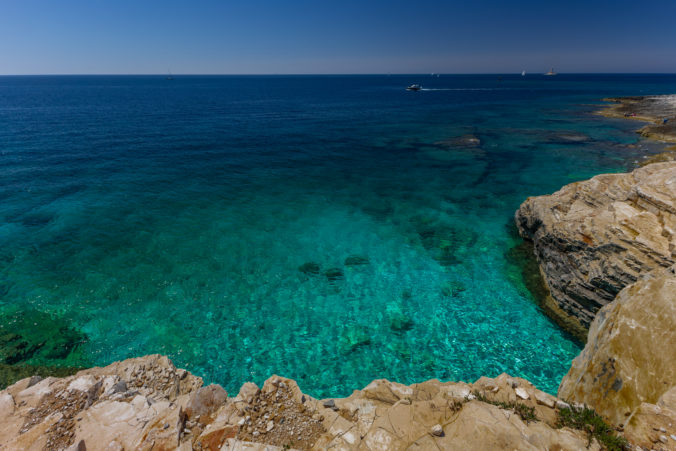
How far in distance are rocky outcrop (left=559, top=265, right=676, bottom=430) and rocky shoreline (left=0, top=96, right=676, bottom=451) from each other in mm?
32

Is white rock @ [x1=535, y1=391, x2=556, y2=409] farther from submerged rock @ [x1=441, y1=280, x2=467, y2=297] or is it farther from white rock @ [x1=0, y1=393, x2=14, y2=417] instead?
white rock @ [x1=0, y1=393, x2=14, y2=417]

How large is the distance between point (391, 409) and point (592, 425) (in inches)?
207

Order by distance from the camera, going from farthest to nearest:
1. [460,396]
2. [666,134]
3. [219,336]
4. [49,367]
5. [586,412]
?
[666,134]
[219,336]
[49,367]
[460,396]
[586,412]

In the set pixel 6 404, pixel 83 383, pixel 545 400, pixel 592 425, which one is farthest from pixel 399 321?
pixel 6 404

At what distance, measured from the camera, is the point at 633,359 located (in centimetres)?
930

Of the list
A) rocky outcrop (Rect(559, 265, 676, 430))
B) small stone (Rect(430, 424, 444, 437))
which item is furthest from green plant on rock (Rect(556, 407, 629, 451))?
small stone (Rect(430, 424, 444, 437))

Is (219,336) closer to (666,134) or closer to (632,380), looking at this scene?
(632,380)

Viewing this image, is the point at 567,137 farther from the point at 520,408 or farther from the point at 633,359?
the point at 520,408

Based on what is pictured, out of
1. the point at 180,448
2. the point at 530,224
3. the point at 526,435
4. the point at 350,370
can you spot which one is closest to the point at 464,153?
the point at 530,224

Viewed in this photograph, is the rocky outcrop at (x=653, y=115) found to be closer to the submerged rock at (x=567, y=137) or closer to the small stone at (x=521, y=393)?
the submerged rock at (x=567, y=137)

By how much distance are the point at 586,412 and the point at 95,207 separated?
1588 inches

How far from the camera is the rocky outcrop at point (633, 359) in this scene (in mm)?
8531

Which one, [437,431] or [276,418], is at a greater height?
[437,431]

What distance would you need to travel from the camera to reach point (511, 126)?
70688 mm
